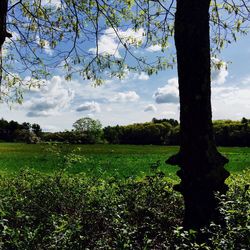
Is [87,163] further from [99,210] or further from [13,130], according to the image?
[13,130]

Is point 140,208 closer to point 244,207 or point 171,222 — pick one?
point 171,222

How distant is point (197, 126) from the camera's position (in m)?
7.75

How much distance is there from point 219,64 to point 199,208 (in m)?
5.37

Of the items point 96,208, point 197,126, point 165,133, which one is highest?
point 165,133

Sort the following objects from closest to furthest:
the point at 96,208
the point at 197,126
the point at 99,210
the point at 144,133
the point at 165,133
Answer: the point at 197,126, the point at 99,210, the point at 96,208, the point at 144,133, the point at 165,133

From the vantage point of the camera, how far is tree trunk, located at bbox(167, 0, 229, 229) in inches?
306

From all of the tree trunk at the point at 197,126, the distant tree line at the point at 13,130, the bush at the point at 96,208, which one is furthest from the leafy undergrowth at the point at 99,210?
the distant tree line at the point at 13,130

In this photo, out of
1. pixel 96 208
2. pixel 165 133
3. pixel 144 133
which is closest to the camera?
pixel 96 208

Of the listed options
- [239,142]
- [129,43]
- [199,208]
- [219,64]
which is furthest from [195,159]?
[239,142]

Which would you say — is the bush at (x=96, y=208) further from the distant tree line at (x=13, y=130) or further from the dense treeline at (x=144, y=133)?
the distant tree line at (x=13, y=130)

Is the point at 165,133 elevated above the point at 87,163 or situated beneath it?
elevated above

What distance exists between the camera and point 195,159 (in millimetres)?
7793

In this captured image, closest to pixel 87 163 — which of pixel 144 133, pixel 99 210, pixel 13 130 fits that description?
pixel 99 210

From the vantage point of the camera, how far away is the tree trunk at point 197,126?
7.77m
